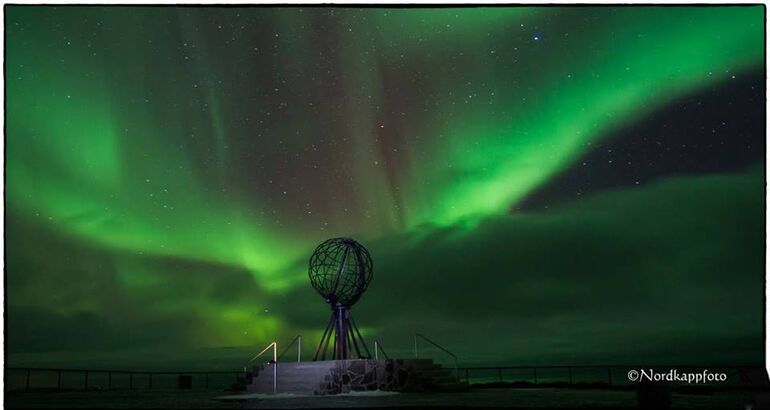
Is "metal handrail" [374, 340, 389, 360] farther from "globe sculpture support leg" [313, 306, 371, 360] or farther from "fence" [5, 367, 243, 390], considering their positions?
"fence" [5, 367, 243, 390]

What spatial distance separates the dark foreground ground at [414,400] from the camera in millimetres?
15562

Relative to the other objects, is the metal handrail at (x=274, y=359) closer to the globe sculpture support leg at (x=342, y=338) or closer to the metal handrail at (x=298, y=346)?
the metal handrail at (x=298, y=346)

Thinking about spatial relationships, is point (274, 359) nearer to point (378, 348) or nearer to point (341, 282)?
point (341, 282)

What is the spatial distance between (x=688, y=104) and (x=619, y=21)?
177 cm

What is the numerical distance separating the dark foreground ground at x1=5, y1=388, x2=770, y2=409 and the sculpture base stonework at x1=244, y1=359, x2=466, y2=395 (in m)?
0.39

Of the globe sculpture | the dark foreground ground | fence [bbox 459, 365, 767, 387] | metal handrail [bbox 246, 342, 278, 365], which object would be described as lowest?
the dark foreground ground

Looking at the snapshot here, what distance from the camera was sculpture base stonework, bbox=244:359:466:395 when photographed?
17.4 meters

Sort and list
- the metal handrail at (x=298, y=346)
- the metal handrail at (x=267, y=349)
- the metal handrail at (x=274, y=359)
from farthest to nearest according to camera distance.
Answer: the metal handrail at (x=298, y=346) → the metal handrail at (x=267, y=349) → the metal handrail at (x=274, y=359)

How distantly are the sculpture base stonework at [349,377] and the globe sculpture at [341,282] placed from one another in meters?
0.97

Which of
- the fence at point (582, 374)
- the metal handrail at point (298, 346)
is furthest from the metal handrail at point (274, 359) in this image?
the fence at point (582, 374)

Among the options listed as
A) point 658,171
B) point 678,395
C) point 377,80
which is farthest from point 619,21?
point 678,395

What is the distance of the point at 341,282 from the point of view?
61.7ft

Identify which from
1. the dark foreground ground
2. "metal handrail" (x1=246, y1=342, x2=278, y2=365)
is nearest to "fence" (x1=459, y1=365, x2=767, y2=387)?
the dark foreground ground

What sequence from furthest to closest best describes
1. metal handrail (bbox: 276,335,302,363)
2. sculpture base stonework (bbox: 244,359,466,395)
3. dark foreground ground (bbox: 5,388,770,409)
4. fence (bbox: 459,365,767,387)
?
metal handrail (bbox: 276,335,302,363), sculpture base stonework (bbox: 244,359,466,395), fence (bbox: 459,365,767,387), dark foreground ground (bbox: 5,388,770,409)
